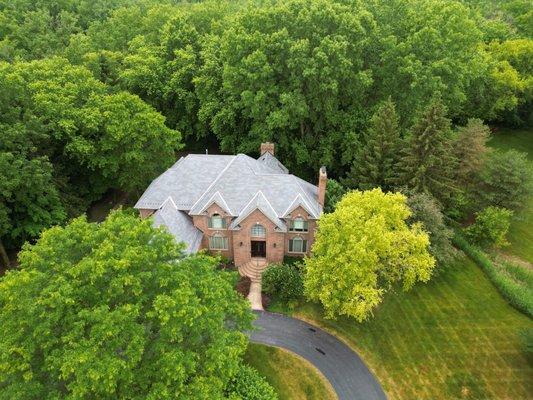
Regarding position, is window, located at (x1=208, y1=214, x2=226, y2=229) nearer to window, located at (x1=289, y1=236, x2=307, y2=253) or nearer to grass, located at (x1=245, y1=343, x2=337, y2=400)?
window, located at (x1=289, y1=236, x2=307, y2=253)

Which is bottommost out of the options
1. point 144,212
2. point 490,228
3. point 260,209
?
point 490,228

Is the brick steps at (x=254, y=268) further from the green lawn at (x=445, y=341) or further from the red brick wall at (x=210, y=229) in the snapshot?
the green lawn at (x=445, y=341)

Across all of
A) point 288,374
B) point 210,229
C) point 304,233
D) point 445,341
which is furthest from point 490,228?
point 210,229

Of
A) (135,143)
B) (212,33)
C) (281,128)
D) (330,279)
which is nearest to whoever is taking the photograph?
(330,279)

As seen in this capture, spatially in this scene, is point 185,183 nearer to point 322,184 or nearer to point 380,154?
point 322,184

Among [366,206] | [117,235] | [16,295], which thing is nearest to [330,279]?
[366,206]

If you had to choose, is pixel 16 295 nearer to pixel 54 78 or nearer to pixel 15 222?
pixel 15 222
